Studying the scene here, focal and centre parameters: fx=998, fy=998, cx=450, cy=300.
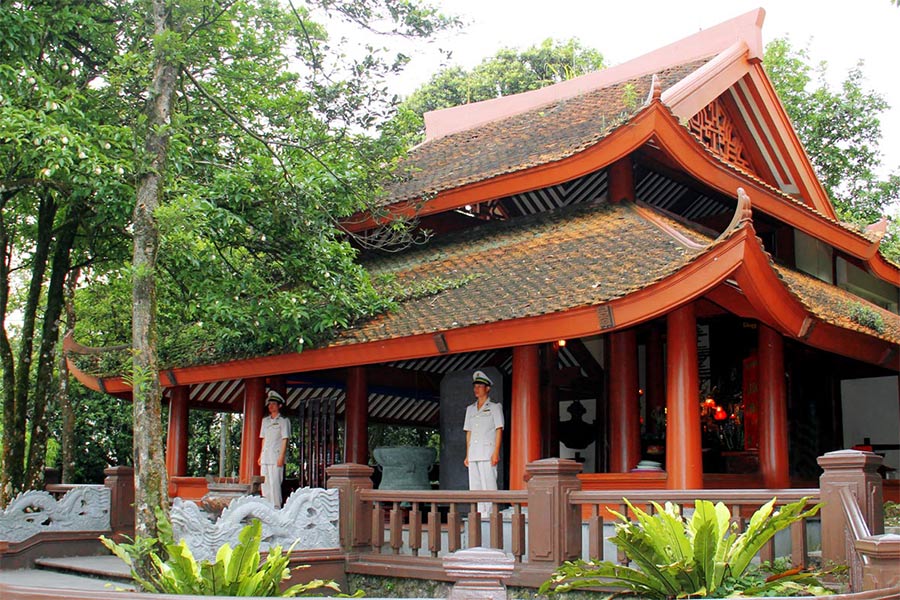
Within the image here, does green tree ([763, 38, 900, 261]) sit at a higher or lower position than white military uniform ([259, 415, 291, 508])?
higher

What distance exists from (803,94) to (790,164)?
9.90m

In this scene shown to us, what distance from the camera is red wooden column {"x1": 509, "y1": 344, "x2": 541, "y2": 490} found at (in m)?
9.61

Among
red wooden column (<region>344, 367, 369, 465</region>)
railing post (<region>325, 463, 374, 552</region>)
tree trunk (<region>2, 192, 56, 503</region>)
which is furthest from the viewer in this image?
tree trunk (<region>2, 192, 56, 503</region>)

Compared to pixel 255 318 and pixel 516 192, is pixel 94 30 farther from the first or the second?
pixel 516 192

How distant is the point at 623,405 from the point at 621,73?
686 centimetres

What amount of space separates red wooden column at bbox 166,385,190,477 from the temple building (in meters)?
0.03

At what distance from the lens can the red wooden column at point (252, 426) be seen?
12.6m

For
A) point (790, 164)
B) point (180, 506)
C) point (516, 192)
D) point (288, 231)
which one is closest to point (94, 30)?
point (288, 231)

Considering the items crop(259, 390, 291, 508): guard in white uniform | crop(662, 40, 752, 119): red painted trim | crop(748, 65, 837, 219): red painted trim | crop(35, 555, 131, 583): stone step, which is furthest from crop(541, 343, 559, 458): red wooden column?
crop(35, 555, 131, 583): stone step

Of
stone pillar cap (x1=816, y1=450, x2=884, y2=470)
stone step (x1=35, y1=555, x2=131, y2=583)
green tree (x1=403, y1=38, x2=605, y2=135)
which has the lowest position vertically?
stone step (x1=35, y1=555, x2=131, y2=583)

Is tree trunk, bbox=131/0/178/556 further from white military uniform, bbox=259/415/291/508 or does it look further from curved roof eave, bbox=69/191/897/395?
white military uniform, bbox=259/415/291/508

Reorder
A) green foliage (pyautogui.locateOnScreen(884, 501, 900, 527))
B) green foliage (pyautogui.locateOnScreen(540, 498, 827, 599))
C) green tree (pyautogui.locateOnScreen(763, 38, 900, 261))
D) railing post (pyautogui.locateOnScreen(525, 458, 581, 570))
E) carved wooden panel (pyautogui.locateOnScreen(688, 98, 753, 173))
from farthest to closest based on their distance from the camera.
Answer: green tree (pyautogui.locateOnScreen(763, 38, 900, 261))
carved wooden panel (pyautogui.locateOnScreen(688, 98, 753, 173))
green foliage (pyautogui.locateOnScreen(884, 501, 900, 527))
railing post (pyautogui.locateOnScreen(525, 458, 581, 570))
green foliage (pyautogui.locateOnScreen(540, 498, 827, 599))

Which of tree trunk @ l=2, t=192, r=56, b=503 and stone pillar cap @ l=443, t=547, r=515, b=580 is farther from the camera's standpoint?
tree trunk @ l=2, t=192, r=56, b=503

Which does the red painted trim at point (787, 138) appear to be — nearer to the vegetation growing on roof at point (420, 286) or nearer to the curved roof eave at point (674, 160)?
the curved roof eave at point (674, 160)
